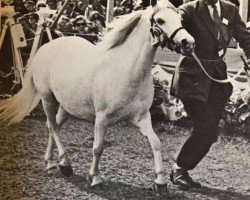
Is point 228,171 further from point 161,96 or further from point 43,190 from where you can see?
point 43,190

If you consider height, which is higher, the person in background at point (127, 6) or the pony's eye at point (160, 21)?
the pony's eye at point (160, 21)

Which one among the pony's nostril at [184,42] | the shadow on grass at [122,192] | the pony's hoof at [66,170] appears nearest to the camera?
the pony's nostril at [184,42]

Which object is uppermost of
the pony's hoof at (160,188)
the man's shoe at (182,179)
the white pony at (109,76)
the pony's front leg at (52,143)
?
the white pony at (109,76)

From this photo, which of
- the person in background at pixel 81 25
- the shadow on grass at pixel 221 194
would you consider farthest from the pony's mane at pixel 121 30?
the shadow on grass at pixel 221 194

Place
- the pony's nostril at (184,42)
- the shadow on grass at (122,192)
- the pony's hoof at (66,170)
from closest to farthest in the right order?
the pony's nostril at (184,42)
the shadow on grass at (122,192)
the pony's hoof at (66,170)

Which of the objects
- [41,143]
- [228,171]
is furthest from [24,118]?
[228,171]

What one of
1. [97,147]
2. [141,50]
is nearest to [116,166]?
[97,147]

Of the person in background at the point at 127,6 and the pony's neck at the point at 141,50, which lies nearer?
the pony's neck at the point at 141,50

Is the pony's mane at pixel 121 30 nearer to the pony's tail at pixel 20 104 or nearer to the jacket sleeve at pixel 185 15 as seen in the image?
the jacket sleeve at pixel 185 15
